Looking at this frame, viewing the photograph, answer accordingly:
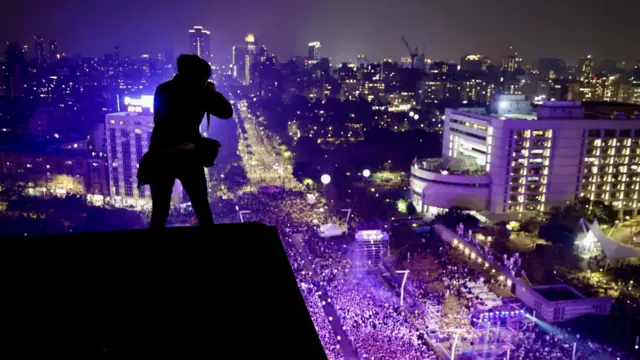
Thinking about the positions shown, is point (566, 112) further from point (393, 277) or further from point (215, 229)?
point (215, 229)

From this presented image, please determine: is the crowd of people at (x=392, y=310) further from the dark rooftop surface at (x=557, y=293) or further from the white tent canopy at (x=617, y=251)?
the white tent canopy at (x=617, y=251)

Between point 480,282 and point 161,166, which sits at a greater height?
point 161,166

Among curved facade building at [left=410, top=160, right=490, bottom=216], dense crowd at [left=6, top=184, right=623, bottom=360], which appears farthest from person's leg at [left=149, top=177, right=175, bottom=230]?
curved facade building at [left=410, top=160, right=490, bottom=216]

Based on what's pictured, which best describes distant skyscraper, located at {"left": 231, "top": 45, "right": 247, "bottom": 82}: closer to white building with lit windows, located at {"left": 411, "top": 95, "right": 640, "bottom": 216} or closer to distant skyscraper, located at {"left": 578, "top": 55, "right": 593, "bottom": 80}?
distant skyscraper, located at {"left": 578, "top": 55, "right": 593, "bottom": 80}

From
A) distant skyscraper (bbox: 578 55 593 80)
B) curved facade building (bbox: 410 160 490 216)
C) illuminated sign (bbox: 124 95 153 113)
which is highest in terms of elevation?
distant skyscraper (bbox: 578 55 593 80)

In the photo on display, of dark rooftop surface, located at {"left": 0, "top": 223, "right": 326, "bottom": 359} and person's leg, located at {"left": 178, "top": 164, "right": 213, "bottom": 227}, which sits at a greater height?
person's leg, located at {"left": 178, "top": 164, "right": 213, "bottom": 227}

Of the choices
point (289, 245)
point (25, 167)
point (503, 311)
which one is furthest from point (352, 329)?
point (25, 167)
